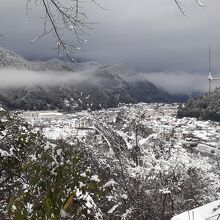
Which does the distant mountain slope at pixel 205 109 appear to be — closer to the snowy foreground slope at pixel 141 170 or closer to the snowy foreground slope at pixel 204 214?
the snowy foreground slope at pixel 141 170

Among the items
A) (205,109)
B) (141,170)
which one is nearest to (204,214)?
(141,170)

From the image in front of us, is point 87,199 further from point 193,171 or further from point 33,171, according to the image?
point 193,171

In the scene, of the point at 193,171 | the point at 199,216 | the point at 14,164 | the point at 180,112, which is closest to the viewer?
the point at 199,216

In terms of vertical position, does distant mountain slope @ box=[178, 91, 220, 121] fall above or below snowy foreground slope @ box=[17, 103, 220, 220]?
below

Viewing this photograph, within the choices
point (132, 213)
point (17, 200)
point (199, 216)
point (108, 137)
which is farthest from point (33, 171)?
point (108, 137)

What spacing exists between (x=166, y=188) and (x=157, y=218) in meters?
0.69

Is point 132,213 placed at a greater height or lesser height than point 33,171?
lesser

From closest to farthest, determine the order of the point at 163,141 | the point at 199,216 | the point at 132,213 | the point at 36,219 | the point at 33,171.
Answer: the point at 36,219 → the point at 33,171 → the point at 199,216 → the point at 132,213 → the point at 163,141

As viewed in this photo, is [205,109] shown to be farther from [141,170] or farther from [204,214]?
[204,214]

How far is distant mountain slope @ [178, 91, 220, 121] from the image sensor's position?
318ft

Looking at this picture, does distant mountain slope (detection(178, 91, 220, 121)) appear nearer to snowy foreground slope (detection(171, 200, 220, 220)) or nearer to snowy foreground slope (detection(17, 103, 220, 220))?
snowy foreground slope (detection(17, 103, 220, 220))

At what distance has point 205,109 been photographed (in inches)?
4011

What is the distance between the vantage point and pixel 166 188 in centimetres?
1042

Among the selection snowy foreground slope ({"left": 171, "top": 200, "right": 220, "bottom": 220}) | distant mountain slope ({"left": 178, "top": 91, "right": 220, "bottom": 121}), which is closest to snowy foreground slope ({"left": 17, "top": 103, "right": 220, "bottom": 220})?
snowy foreground slope ({"left": 171, "top": 200, "right": 220, "bottom": 220})
